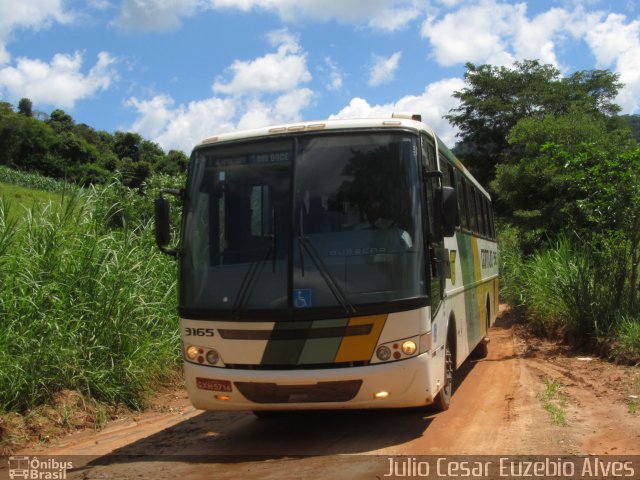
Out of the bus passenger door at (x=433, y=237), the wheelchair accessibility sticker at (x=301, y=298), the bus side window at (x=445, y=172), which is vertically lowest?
the wheelchair accessibility sticker at (x=301, y=298)

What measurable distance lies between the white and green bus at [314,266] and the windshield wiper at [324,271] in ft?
0.04

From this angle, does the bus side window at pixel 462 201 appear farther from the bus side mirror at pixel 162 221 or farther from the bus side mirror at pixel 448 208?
the bus side mirror at pixel 162 221

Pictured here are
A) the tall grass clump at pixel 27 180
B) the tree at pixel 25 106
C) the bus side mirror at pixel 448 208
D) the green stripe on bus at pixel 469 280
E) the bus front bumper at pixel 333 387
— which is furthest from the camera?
the tree at pixel 25 106

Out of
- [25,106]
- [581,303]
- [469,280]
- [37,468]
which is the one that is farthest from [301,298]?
[25,106]

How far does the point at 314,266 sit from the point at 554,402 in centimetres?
356

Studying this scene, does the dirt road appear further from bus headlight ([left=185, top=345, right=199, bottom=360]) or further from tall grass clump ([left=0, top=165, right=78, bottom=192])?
tall grass clump ([left=0, top=165, right=78, bottom=192])

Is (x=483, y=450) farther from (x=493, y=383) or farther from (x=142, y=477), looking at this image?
(x=493, y=383)

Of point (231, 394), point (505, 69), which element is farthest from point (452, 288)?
point (505, 69)

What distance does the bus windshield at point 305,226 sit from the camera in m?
5.82

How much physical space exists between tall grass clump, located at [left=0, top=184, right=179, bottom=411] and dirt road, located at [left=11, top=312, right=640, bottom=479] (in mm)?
618

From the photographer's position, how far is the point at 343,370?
5695 millimetres

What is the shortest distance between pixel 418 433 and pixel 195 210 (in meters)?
3.03

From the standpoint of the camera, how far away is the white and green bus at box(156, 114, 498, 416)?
18.8 ft

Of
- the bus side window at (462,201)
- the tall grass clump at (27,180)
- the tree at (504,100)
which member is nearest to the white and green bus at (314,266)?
the bus side window at (462,201)
